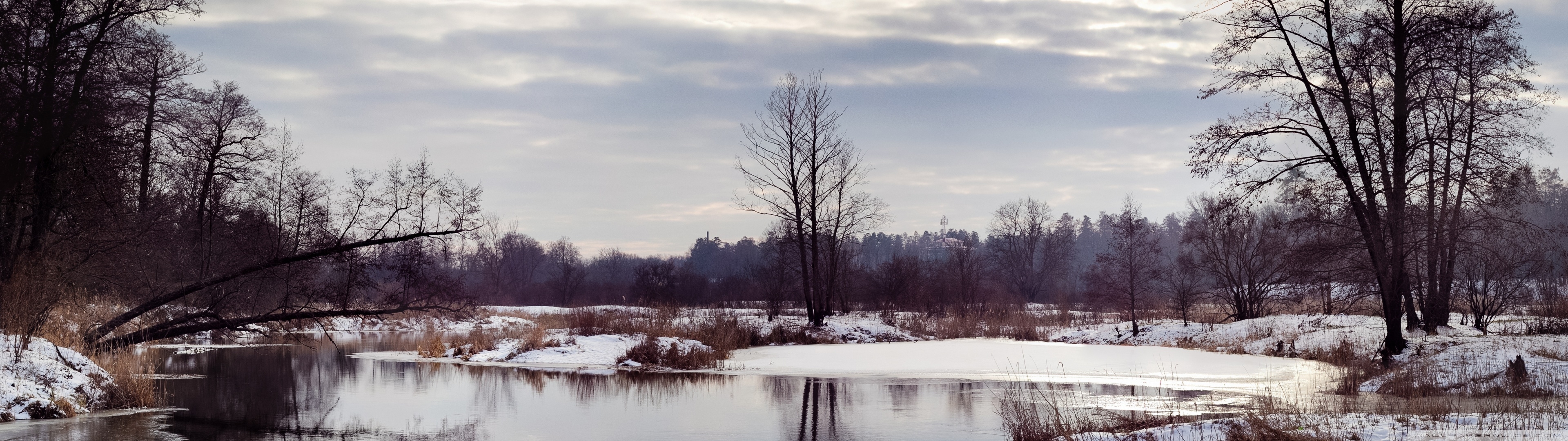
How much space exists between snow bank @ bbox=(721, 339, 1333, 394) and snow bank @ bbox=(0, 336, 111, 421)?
11.7 m

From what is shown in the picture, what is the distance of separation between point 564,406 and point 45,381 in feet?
22.9

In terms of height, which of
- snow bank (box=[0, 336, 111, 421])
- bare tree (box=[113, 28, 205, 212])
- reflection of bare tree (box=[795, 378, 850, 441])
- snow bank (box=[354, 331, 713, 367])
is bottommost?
reflection of bare tree (box=[795, 378, 850, 441])

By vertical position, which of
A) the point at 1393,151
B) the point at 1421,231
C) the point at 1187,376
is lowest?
the point at 1187,376

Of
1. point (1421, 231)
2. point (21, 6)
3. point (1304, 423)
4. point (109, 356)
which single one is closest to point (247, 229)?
point (21, 6)

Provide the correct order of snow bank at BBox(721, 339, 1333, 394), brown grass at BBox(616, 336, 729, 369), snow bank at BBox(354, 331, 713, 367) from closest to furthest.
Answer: snow bank at BBox(721, 339, 1333, 394)
brown grass at BBox(616, 336, 729, 369)
snow bank at BBox(354, 331, 713, 367)

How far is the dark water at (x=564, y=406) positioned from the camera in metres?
11.7

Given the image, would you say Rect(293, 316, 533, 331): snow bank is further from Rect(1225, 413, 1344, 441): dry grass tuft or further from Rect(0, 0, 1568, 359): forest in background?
Rect(1225, 413, 1344, 441): dry grass tuft

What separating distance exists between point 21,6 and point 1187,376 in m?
22.6

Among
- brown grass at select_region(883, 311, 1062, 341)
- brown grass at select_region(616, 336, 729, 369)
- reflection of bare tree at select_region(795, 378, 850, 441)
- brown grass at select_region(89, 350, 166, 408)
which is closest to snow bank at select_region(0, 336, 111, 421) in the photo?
brown grass at select_region(89, 350, 166, 408)

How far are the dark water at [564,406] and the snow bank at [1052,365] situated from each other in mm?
1352

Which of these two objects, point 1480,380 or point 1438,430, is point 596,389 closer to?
point 1438,430

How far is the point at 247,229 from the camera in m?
30.7

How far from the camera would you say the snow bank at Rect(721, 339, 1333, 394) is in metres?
18.0

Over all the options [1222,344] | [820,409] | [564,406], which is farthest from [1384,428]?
[1222,344]
